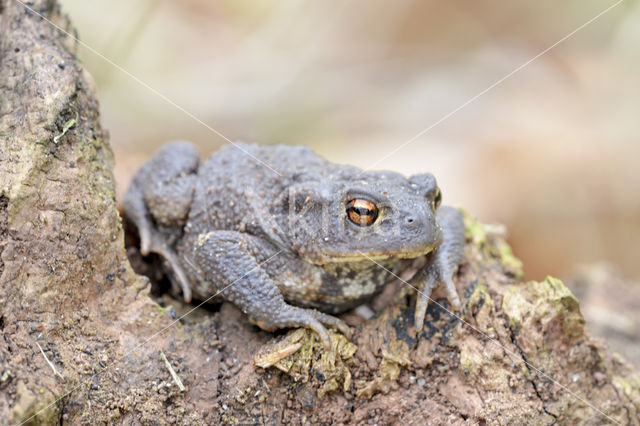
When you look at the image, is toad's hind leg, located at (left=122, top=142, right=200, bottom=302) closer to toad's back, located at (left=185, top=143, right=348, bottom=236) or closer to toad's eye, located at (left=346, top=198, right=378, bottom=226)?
toad's back, located at (left=185, top=143, right=348, bottom=236)

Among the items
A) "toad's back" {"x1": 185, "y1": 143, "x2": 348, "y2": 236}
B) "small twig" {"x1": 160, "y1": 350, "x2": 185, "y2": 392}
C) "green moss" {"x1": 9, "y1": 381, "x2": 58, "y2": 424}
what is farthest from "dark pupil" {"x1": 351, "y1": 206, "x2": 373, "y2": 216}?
"green moss" {"x1": 9, "y1": 381, "x2": 58, "y2": 424}

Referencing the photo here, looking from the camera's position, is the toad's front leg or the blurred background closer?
the toad's front leg

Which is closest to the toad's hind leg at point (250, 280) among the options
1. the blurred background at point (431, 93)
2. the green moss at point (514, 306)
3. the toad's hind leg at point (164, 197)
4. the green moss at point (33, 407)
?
the toad's hind leg at point (164, 197)

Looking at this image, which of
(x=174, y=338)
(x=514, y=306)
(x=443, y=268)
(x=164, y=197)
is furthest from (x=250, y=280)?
(x=514, y=306)

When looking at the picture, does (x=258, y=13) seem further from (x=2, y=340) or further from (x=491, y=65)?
(x=2, y=340)

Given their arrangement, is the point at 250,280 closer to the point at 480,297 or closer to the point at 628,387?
the point at 480,297

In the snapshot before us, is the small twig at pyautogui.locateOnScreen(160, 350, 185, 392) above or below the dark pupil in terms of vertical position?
below

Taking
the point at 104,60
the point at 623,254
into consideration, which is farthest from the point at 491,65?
the point at 104,60

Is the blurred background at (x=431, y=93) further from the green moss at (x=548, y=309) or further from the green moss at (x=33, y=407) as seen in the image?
the green moss at (x=33, y=407)
